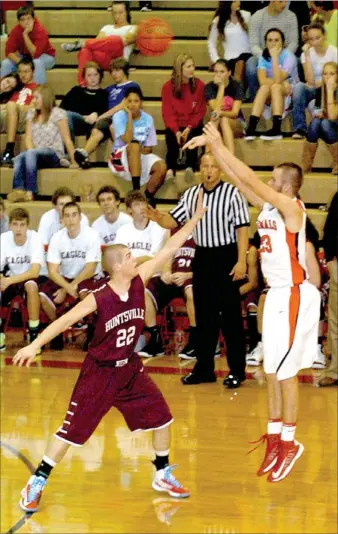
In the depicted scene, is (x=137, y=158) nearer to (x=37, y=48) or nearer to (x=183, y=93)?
(x=183, y=93)

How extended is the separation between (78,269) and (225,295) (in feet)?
12.7

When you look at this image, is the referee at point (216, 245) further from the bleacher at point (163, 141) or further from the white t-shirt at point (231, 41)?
the white t-shirt at point (231, 41)

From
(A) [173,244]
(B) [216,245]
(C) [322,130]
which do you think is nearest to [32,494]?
(B) [216,245]

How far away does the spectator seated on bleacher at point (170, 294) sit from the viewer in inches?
440

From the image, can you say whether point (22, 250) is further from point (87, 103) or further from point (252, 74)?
point (252, 74)

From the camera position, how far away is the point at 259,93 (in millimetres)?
12047

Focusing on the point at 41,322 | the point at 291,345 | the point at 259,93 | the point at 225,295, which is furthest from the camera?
the point at 41,322

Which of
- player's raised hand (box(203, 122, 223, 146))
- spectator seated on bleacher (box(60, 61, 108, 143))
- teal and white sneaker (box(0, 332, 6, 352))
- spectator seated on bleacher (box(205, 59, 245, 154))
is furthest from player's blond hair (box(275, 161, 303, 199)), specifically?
teal and white sneaker (box(0, 332, 6, 352))

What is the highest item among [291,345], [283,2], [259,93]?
[283,2]


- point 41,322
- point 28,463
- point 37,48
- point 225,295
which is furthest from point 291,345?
point 37,48

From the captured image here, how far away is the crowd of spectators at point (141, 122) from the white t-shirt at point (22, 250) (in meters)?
0.02

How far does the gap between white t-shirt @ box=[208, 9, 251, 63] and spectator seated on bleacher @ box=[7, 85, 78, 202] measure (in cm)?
190

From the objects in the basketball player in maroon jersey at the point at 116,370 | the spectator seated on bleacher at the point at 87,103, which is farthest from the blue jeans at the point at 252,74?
the basketball player in maroon jersey at the point at 116,370

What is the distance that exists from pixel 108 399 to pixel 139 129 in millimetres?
3804
